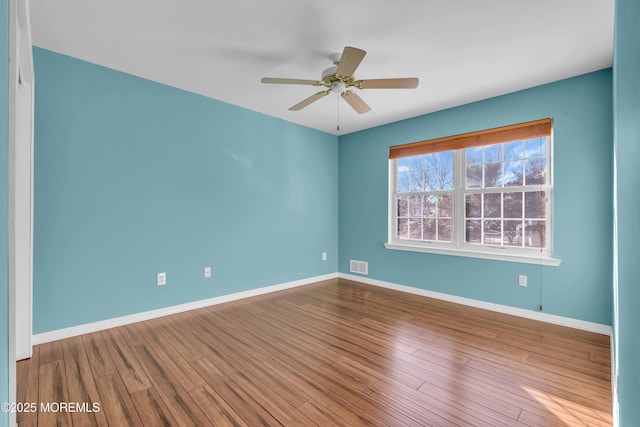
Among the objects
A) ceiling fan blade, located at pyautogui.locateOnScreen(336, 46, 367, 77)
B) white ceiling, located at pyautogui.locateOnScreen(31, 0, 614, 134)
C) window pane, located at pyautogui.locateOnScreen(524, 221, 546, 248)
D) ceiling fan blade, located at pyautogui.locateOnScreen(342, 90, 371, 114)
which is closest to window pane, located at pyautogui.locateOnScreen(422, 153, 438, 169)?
white ceiling, located at pyautogui.locateOnScreen(31, 0, 614, 134)

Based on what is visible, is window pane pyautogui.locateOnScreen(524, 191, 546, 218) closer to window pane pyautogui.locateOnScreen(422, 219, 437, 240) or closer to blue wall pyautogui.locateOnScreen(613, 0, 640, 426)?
window pane pyautogui.locateOnScreen(422, 219, 437, 240)

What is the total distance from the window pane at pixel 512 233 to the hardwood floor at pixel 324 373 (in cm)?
83

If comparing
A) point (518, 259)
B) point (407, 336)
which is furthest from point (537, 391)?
point (518, 259)

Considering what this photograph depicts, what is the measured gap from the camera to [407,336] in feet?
9.04

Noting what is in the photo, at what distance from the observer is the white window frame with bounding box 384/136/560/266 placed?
3.17 meters

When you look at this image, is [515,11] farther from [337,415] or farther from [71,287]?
[71,287]

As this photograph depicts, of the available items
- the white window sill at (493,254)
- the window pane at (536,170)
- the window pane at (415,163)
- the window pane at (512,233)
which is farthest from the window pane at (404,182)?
the window pane at (536,170)

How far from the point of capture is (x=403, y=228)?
449 centimetres

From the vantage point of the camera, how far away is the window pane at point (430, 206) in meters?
4.14

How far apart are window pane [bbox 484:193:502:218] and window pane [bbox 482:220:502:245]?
0.28 feet

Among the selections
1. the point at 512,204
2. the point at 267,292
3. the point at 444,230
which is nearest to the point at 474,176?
the point at 512,204

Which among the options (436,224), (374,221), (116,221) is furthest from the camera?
(374,221)

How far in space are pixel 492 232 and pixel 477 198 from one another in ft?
1.47

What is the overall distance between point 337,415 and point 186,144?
119 inches
